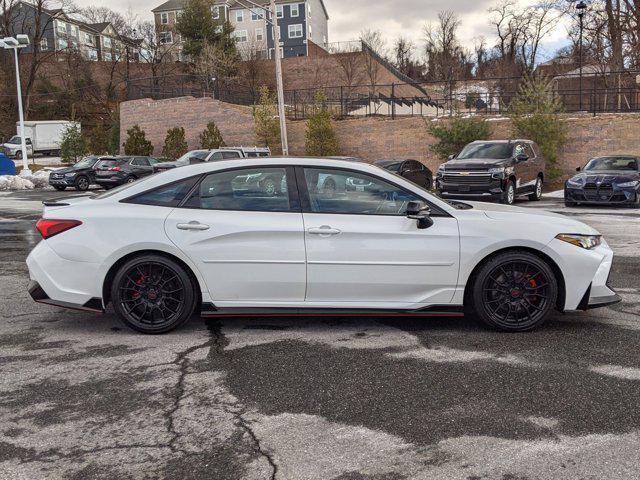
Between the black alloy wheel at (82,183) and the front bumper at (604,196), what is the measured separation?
779 inches

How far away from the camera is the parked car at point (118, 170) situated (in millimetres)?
26000

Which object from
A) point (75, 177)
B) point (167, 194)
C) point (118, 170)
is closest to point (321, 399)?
point (167, 194)

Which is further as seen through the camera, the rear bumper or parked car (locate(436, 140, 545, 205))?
parked car (locate(436, 140, 545, 205))

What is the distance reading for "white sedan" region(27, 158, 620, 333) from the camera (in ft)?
17.1

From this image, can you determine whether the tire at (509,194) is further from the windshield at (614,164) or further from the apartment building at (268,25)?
the apartment building at (268,25)

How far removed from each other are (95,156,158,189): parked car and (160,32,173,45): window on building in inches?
1953

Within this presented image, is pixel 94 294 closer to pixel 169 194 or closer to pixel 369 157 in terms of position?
pixel 169 194

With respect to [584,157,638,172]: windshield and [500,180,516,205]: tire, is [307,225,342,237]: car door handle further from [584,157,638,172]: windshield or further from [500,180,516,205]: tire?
[584,157,638,172]: windshield

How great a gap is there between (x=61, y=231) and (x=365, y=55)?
2267 inches

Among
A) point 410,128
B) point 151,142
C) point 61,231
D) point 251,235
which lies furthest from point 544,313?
point 151,142

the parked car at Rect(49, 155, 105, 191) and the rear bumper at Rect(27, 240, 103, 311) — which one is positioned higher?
the parked car at Rect(49, 155, 105, 191)

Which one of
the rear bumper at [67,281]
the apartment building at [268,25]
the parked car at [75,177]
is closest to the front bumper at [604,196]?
the rear bumper at [67,281]

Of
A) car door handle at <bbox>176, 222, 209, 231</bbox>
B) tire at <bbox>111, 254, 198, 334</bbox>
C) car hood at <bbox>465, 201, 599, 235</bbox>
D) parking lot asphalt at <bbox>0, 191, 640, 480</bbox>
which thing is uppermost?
car door handle at <bbox>176, 222, 209, 231</bbox>

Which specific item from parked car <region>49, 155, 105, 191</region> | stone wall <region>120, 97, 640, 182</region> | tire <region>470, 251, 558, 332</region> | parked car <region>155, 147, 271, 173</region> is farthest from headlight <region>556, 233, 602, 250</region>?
parked car <region>49, 155, 105, 191</region>
